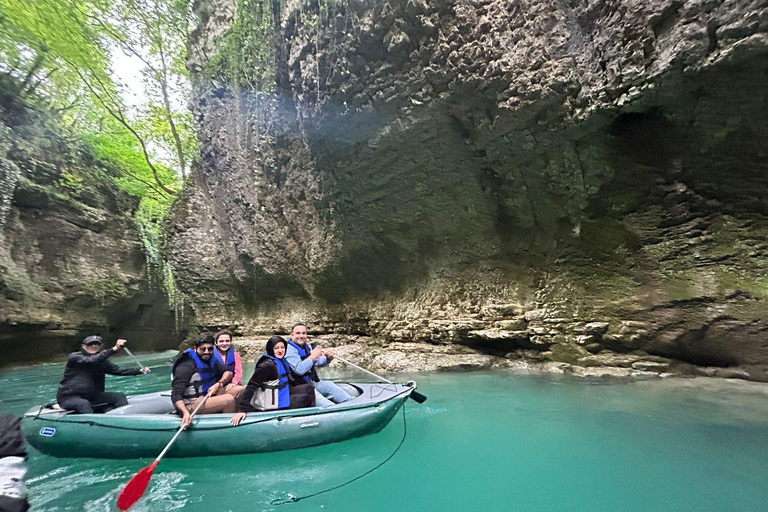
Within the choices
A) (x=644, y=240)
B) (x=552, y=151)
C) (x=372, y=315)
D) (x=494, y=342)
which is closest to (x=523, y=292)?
(x=494, y=342)

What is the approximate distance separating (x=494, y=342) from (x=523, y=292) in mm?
→ 1292

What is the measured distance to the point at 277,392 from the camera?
456cm

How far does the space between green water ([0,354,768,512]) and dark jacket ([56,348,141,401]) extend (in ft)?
2.34

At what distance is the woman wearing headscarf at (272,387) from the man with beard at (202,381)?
297 mm

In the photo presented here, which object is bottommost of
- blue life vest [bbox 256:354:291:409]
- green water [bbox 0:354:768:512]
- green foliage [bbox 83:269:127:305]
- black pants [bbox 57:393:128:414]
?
green water [bbox 0:354:768:512]

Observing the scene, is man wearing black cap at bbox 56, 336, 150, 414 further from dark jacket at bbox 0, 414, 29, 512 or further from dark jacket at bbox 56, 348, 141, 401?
dark jacket at bbox 0, 414, 29, 512

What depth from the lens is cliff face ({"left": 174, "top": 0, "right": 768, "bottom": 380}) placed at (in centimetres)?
562

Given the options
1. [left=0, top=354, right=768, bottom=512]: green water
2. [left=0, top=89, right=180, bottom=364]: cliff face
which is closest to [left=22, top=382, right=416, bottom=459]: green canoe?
[left=0, top=354, right=768, bottom=512]: green water

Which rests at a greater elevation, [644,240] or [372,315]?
[644,240]

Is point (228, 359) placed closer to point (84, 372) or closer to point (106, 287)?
point (84, 372)

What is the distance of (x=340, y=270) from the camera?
11266mm

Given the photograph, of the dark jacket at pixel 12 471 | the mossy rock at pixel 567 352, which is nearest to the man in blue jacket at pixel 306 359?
the dark jacket at pixel 12 471

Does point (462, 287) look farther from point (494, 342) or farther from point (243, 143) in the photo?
point (243, 143)

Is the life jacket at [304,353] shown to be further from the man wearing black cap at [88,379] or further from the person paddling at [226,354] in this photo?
the man wearing black cap at [88,379]
